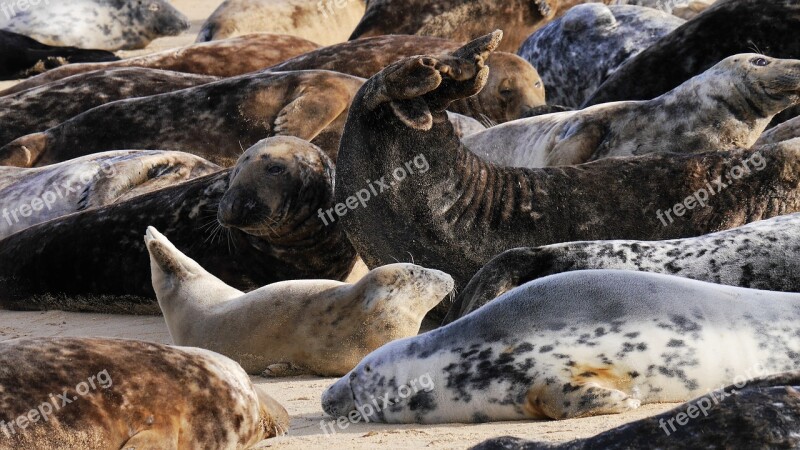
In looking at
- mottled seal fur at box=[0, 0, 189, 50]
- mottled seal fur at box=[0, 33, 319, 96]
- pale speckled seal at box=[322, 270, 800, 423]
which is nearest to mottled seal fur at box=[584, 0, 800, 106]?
mottled seal fur at box=[0, 33, 319, 96]

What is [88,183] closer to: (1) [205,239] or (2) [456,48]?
(1) [205,239]

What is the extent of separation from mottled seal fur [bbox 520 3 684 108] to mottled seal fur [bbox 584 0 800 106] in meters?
1.17

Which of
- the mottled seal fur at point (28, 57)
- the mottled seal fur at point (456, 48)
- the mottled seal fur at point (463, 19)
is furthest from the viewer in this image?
the mottled seal fur at point (28, 57)

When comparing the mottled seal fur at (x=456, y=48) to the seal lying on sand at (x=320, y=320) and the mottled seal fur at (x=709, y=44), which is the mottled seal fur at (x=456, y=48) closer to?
the mottled seal fur at (x=709, y=44)

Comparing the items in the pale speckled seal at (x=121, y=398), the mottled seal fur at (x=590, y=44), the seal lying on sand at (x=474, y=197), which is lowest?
the mottled seal fur at (x=590, y=44)

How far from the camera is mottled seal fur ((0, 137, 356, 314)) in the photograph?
7.00 metres

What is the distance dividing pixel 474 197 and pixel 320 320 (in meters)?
1.39

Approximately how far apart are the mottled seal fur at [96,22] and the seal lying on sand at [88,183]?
259 inches

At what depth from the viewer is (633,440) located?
9.43 ft

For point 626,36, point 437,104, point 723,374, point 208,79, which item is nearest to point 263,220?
point 437,104

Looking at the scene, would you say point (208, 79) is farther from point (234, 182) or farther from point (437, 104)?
point (437, 104)

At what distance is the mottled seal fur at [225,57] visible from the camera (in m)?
11.7

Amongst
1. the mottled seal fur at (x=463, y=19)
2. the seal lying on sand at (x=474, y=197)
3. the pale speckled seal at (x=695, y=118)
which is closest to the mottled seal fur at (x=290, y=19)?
the mottled seal fur at (x=463, y=19)

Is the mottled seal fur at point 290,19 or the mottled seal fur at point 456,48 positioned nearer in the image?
the mottled seal fur at point 456,48
